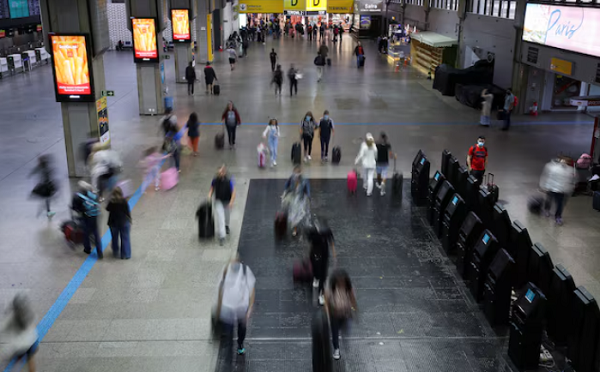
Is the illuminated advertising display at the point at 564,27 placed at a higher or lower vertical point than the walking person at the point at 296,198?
higher

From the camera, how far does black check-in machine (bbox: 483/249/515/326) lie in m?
7.79

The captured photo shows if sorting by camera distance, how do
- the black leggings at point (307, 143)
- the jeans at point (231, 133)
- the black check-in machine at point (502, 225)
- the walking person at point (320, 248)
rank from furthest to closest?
the jeans at point (231, 133) → the black leggings at point (307, 143) → the black check-in machine at point (502, 225) → the walking person at point (320, 248)

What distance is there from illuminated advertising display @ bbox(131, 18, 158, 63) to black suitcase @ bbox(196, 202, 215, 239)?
11767mm

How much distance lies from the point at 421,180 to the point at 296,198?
352 cm

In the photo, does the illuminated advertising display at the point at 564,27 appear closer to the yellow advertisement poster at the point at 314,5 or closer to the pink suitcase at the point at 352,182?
the pink suitcase at the point at 352,182

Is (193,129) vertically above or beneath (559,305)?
above

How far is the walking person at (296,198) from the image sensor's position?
34.3 ft

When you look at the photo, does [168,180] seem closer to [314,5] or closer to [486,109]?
[486,109]

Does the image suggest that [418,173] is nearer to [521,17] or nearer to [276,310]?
[276,310]

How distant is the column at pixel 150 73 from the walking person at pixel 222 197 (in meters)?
12.2

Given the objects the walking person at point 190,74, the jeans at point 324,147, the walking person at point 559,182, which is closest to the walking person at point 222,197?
the jeans at point 324,147

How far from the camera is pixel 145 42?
20828 mm

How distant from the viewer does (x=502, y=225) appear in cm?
941

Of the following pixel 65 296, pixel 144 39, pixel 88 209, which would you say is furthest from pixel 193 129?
pixel 65 296
